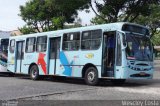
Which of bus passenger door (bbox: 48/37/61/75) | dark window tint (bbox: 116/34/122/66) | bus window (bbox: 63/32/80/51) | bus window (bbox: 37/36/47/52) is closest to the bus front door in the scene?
dark window tint (bbox: 116/34/122/66)

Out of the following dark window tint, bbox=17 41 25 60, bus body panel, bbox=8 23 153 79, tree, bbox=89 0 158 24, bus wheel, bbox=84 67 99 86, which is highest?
tree, bbox=89 0 158 24

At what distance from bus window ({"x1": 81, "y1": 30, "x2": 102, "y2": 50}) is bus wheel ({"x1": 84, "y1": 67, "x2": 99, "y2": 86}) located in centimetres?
101

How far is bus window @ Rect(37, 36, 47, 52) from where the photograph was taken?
2092 cm

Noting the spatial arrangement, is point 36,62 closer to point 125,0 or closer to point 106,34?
point 106,34

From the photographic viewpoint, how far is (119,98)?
1227cm

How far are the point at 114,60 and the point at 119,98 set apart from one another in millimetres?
4251

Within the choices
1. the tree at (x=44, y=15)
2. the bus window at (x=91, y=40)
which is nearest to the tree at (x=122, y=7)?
the tree at (x=44, y=15)

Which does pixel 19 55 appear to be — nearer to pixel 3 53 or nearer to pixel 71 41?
pixel 3 53

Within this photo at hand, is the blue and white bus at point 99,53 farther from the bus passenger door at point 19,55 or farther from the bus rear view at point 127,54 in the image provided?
the bus passenger door at point 19,55

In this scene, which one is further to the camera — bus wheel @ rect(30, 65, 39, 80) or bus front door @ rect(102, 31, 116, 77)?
bus wheel @ rect(30, 65, 39, 80)

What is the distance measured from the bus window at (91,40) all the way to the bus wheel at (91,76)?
1.01 metres

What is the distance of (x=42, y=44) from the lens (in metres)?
21.2

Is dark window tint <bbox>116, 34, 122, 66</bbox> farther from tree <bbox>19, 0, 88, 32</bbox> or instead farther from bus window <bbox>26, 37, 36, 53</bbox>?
tree <bbox>19, 0, 88, 32</bbox>

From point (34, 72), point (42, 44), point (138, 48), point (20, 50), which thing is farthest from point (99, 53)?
point (20, 50)
